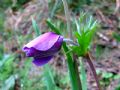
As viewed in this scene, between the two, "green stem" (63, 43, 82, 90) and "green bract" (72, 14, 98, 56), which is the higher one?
"green bract" (72, 14, 98, 56)

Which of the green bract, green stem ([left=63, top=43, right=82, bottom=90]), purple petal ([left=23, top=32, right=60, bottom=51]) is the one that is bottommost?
green stem ([left=63, top=43, right=82, bottom=90])

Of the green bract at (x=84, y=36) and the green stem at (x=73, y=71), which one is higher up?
the green bract at (x=84, y=36)

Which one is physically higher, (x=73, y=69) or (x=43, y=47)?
(x=43, y=47)

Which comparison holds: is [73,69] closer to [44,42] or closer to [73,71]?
[73,71]

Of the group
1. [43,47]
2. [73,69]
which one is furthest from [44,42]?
[73,69]

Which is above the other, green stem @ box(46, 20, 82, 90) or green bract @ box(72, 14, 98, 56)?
green bract @ box(72, 14, 98, 56)

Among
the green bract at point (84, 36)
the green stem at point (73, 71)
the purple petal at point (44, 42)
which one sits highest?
the purple petal at point (44, 42)

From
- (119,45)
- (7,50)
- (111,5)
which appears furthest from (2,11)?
(119,45)
